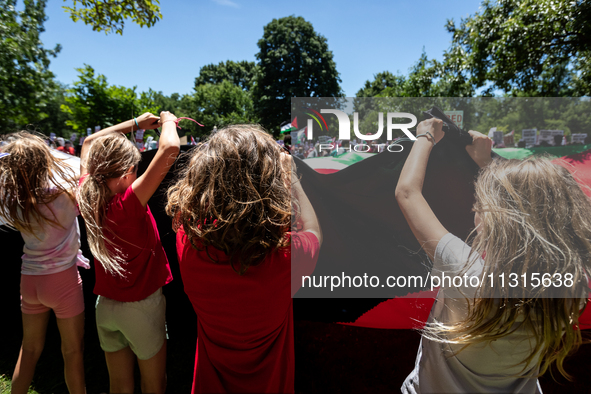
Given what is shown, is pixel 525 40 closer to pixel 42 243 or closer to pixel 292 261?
pixel 292 261

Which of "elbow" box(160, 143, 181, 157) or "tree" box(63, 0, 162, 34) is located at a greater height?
"tree" box(63, 0, 162, 34)

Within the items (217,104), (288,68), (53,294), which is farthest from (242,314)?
(217,104)

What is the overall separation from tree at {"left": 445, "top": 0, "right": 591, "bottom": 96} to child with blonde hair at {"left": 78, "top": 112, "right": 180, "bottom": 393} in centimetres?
677

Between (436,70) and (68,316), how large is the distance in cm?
1069

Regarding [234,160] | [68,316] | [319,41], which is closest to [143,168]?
[68,316]

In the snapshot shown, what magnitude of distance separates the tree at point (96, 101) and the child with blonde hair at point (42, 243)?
59.7ft

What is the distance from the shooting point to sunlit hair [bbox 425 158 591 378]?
1.13 metres

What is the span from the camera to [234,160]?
47.7 inches

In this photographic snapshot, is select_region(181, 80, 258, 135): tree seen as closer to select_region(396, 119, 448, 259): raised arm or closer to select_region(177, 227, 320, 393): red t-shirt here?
select_region(396, 119, 448, 259): raised arm

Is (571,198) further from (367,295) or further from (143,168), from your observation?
(143,168)

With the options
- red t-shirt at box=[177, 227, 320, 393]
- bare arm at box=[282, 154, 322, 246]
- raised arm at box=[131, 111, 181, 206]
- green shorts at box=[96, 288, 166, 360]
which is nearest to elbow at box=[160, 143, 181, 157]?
raised arm at box=[131, 111, 181, 206]

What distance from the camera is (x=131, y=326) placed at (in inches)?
64.9

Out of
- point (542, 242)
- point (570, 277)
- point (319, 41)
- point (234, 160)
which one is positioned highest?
point (319, 41)

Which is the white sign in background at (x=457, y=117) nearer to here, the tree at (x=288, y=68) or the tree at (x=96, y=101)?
the tree at (x=96, y=101)
